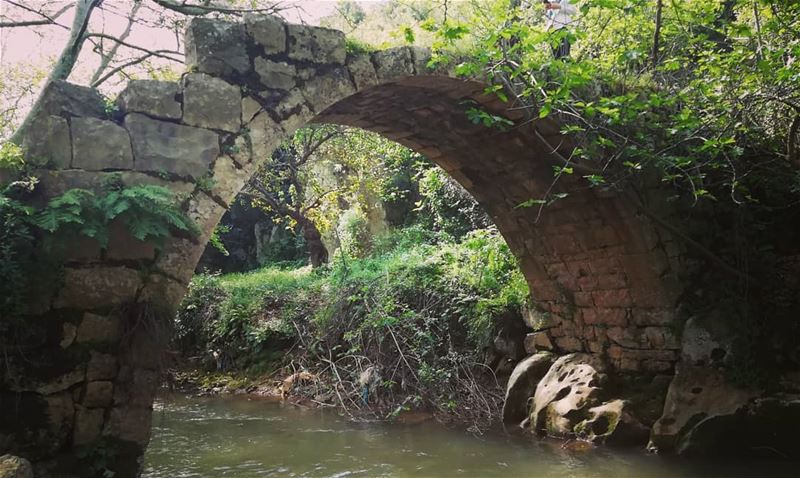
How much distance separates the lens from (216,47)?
333cm

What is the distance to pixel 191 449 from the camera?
498cm

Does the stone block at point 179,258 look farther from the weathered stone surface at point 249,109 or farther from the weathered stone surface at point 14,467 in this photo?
the weathered stone surface at point 14,467

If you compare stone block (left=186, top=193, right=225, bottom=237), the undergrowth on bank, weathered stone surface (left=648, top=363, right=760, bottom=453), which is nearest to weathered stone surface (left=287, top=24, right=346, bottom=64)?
stone block (left=186, top=193, right=225, bottom=237)

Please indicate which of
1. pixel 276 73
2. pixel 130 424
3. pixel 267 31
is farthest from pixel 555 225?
pixel 130 424

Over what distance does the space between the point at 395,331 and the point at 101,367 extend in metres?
4.13

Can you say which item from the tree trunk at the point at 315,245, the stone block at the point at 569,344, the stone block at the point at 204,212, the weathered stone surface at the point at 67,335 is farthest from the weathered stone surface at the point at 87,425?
the tree trunk at the point at 315,245

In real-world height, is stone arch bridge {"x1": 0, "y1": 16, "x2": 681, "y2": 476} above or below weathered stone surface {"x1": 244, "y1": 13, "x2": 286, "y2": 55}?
below

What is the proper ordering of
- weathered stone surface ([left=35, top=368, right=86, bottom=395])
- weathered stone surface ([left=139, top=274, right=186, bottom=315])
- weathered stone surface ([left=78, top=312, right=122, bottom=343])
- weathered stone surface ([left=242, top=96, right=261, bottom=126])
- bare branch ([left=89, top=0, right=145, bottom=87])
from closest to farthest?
weathered stone surface ([left=35, top=368, right=86, bottom=395]) → weathered stone surface ([left=78, top=312, right=122, bottom=343]) → weathered stone surface ([left=139, top=274, right=186, bottom=315]) → weathered stone surface ([left=242, top=96, right=261, bottom=126]) → bare branch ([left=89, top=0, right=145, bottom=87])

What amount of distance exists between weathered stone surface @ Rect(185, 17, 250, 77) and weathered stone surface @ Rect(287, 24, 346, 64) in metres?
0.30

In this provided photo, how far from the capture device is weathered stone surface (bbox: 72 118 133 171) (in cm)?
299

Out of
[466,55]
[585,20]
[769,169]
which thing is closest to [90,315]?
[466,55]

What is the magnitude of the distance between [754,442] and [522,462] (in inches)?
69.9

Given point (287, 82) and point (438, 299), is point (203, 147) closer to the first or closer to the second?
point (287, 82)

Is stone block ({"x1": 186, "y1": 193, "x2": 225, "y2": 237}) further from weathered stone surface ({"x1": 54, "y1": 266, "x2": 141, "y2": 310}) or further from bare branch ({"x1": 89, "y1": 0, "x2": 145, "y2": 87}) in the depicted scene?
bare branch ({"x1": 89, "y1": 0, "x2": 145, "y2": 87})
